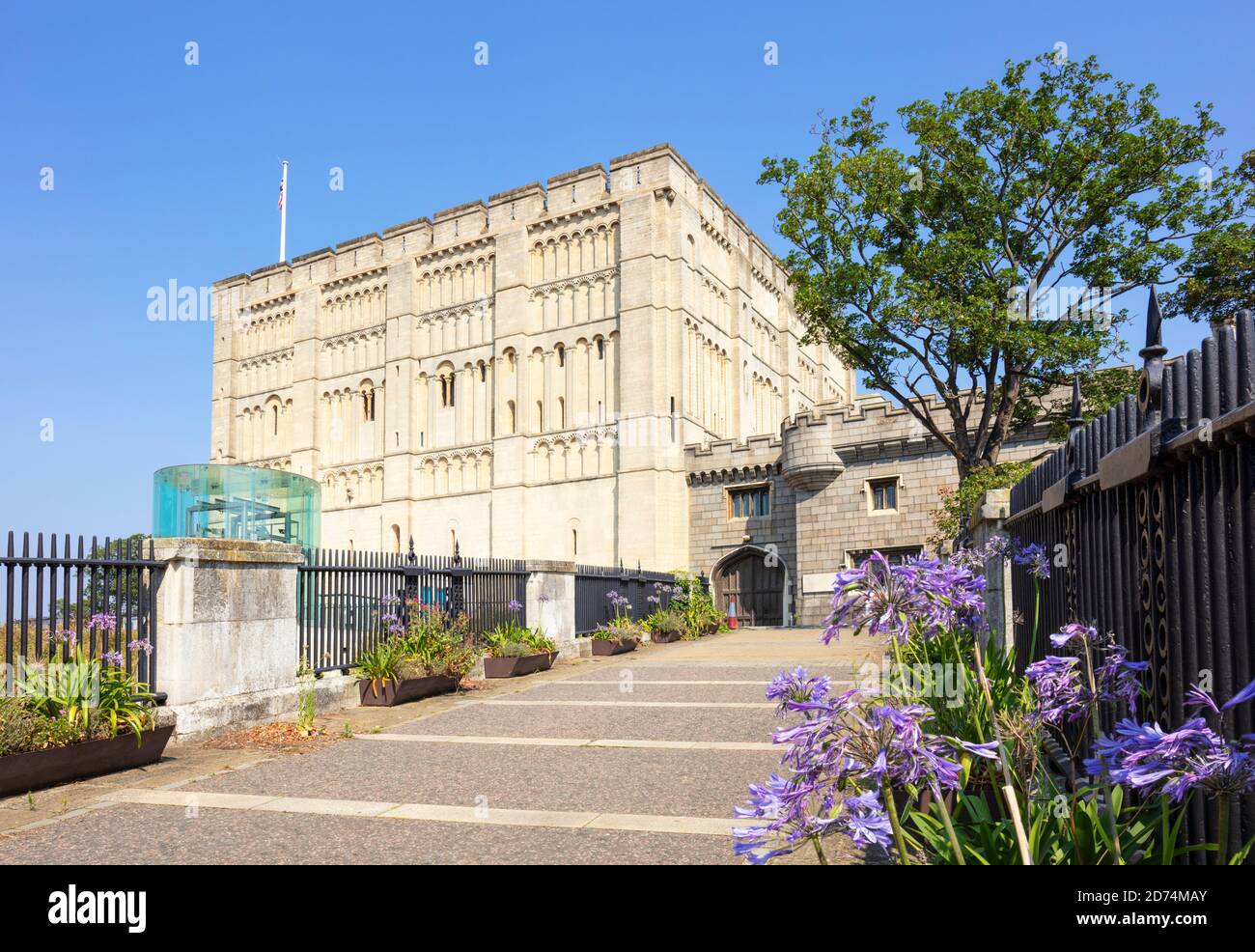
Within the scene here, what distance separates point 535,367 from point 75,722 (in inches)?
1465

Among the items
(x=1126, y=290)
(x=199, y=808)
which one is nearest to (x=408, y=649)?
(x=199, y=808)

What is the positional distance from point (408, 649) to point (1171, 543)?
32.2ft

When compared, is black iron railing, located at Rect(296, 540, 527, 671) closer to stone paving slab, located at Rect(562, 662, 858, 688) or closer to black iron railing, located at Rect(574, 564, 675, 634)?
stone paving slab, located at Rect(562, 662, 858, 688)

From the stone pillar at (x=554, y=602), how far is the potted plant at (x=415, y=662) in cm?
345

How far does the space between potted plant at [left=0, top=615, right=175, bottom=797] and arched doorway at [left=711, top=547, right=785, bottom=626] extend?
28491 mm

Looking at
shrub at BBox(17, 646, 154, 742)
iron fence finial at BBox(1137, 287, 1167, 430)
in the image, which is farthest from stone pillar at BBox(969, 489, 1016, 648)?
shrub at BBox(17, 646, 154, 742)

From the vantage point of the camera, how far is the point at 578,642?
1783 cm

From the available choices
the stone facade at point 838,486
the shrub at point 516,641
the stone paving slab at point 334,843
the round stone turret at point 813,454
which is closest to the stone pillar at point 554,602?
the shrub at point 516,641

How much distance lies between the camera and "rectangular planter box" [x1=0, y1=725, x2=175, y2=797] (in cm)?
629

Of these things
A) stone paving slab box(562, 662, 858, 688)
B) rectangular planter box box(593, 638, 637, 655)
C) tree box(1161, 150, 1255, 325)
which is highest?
tree box(1161, 150, 1255, 325)

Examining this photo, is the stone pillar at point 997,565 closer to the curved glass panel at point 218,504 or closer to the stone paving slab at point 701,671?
the stone paving slab at point 701,671

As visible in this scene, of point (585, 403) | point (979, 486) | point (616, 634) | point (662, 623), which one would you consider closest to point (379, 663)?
point (616, 634)
